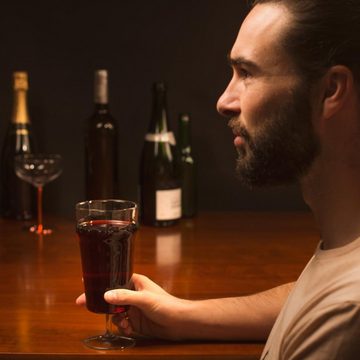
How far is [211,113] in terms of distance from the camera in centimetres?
199

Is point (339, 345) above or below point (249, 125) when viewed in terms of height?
below

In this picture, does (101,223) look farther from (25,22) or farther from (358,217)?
(25,22)

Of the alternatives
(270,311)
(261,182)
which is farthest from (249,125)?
(270,311)

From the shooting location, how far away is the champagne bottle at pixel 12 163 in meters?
Answer: 1.90

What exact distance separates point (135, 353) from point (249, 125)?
1.21 feet

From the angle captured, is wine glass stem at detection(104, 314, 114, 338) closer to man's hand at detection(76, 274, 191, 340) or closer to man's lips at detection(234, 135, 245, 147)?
man's hand at detection(76, 274, 191, 340)

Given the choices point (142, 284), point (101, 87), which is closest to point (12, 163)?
point (101, 87)

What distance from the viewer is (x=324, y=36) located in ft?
2.98

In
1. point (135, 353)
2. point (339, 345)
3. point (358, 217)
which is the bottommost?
point (135, 353)

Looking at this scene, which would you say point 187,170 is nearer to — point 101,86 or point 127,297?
point 101,86

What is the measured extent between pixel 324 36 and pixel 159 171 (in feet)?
3.23

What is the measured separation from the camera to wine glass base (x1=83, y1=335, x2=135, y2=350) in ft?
3.46

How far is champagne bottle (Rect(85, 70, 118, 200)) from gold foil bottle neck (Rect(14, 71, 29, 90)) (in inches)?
7.7

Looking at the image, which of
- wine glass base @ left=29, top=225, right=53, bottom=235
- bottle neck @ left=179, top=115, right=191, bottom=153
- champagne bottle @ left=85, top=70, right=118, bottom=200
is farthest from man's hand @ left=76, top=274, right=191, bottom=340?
bottle neck @ left=179, top=115, right=191, bottom=153
